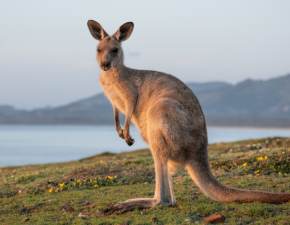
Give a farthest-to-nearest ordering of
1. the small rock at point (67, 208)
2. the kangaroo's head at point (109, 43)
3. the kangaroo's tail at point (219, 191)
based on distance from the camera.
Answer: the small rock at point (67, 208)
the kangaroo's head at point (109, 43)
the kangaroo's tail at point (219, 191)

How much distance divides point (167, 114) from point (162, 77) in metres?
0.97

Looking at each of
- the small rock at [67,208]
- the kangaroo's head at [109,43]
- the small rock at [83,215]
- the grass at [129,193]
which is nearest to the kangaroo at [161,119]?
the kangaroo's head at [109,43]

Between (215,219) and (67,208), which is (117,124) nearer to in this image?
(67,208)

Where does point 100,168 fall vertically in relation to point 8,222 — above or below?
above

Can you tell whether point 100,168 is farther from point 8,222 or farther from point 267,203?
point 267,203

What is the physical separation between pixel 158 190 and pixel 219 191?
0.83 metres

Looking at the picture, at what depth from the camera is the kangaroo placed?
374 inches

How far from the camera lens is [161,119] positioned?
31.0 feet

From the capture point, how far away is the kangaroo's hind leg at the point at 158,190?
955 centimetres

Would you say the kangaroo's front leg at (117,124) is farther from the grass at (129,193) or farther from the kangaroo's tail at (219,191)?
the kangaroo's tail at (219,191)

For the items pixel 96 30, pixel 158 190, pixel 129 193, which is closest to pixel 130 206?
pixel 158 190

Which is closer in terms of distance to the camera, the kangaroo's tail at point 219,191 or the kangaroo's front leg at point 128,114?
the kangaroo's tail at point 219,191

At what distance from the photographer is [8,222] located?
10711 millimetres

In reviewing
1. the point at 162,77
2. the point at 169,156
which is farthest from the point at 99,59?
the point at 169,156
